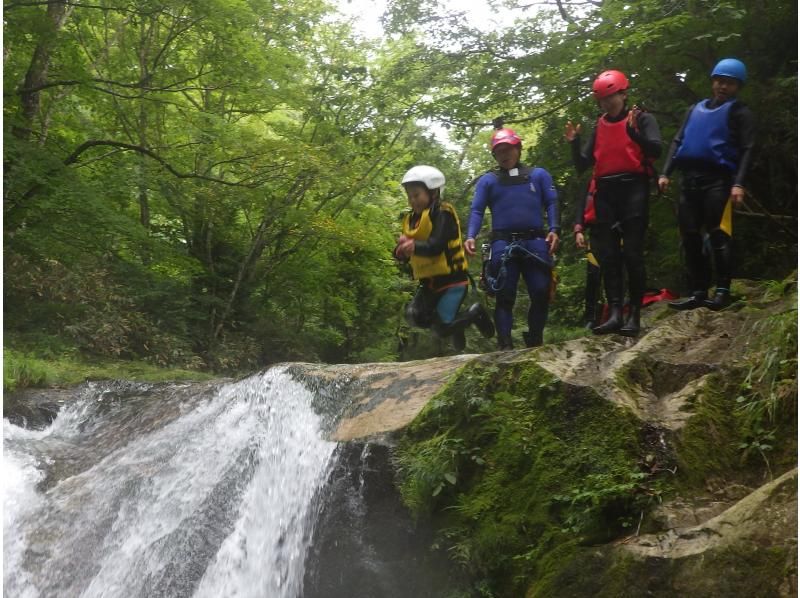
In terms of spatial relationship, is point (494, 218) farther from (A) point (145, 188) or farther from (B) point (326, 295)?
(B) point (326, 295)

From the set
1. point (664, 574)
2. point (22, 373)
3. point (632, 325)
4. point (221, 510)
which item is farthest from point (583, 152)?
point (22, 373)

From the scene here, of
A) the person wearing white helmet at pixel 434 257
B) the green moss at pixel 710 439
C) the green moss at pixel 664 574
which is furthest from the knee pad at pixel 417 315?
the green moss at pixel 664 574

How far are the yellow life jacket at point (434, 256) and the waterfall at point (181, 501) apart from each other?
145 centimetres

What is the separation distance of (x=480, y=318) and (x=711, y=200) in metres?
2.16

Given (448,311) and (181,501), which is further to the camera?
(448,311)

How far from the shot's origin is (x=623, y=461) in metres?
3.51

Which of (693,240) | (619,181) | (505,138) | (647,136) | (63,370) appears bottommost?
(63,370)

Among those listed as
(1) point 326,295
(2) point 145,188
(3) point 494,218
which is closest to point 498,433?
(3) point 494,218

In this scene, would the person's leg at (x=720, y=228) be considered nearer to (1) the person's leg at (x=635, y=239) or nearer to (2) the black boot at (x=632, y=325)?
(1) the person's leg at (x=635, y=239)

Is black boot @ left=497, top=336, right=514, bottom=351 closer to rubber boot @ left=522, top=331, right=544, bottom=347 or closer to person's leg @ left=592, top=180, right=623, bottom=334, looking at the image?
rubber boot @ left=522, top=331, right=544, bottom=347

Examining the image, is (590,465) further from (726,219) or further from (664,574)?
(726,219)

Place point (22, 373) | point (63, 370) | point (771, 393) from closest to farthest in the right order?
point (771, 393) < point (22, 373) < point (63, 370)

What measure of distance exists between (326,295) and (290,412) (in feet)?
29.2

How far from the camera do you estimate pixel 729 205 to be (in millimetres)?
4934
